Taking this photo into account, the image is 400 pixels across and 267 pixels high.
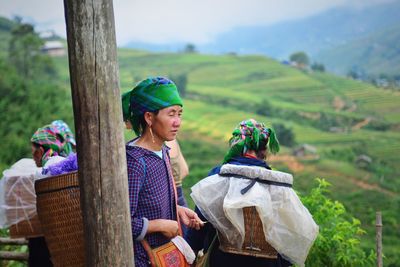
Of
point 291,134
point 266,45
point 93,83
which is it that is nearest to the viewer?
point 93,83

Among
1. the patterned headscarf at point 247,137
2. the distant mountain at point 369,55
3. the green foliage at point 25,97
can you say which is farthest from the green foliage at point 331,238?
the distant mountain at point 369,55

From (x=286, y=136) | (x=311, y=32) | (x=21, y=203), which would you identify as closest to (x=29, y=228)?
(x=21, y=203)

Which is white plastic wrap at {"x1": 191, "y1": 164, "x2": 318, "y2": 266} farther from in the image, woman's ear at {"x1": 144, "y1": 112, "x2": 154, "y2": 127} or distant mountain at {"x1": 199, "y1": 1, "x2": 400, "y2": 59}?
distant mountain at {"x1": 199, "y1": 1, "x2": 400, "y2": 59}

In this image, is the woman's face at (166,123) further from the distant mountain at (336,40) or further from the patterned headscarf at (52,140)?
the distant mountain at (336,40)

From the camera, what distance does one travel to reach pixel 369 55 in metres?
34.5

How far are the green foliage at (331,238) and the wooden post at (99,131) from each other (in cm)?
263

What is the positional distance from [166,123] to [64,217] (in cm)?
52

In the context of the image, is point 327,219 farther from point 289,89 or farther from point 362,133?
point 289,89

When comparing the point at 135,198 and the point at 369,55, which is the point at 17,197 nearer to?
the point at 135,198

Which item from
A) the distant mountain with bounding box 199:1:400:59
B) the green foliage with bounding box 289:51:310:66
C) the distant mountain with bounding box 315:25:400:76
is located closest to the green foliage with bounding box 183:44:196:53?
the green foliage with bounding box 289:51:310:66

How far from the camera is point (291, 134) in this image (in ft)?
67.3

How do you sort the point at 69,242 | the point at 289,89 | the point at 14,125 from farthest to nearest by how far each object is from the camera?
1. the point at 289,89
2. the point at 14,125
3. the point at 69,242

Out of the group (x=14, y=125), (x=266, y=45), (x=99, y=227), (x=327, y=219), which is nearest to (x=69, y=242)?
(x=99, y=227)

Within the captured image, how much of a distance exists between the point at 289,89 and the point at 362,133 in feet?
18.6
